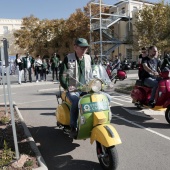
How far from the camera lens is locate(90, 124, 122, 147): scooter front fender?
3354 millimetres

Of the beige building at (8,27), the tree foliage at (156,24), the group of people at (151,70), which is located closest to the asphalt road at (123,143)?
the group of people at (151,70)

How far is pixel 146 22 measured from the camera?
29203mm

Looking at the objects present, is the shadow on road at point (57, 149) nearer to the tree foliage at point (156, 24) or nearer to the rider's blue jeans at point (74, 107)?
the rider's blue jeans at point (74, 107)

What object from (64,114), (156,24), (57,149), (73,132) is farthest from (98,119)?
(156,24)

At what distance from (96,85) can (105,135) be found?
76 centimetres

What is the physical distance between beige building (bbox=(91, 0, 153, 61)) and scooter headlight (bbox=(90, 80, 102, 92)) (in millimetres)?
32730

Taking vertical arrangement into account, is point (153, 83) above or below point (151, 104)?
above

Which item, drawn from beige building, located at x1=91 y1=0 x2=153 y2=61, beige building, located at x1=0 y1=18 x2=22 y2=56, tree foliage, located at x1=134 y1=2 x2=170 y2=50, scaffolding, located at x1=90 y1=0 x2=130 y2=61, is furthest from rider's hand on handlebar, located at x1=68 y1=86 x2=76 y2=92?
beige building, located at x1=0 y1=18 x2=22 y2=56

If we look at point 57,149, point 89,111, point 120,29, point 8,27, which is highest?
point 8,27

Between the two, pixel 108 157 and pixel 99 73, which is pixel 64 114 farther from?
pixel 108 157

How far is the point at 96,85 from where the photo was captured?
3730 mm

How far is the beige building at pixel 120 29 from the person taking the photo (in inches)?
1447

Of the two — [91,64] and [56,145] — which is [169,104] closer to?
[91,64]

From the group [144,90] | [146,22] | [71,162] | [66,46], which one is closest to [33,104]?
[144,90]
